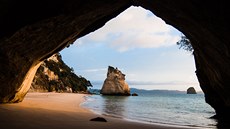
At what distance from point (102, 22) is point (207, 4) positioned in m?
8.56

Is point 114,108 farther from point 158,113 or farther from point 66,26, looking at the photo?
point 66,26

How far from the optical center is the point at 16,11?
1017cm

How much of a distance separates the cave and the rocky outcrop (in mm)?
77784

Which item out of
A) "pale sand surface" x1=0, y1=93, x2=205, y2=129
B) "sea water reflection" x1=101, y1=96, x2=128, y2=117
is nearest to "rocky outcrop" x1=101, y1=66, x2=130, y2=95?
"sea water reflection" x1=101, y1=96, x2=128, y2=117

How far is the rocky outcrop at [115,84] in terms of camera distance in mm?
93812

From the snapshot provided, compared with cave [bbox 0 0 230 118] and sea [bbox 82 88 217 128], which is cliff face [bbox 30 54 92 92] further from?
cave [bbox 0 0 230 118]

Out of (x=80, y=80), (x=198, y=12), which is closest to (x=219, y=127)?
(x=198, y=12)

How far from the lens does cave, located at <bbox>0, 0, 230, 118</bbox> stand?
8.67 m

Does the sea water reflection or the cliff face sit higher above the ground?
the cliff face

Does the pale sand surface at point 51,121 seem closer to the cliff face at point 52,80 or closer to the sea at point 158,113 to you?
the sea at point 158,113

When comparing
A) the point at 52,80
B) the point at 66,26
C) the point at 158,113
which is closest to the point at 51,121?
the point at 66,26

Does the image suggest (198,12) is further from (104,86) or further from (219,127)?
(104,86)

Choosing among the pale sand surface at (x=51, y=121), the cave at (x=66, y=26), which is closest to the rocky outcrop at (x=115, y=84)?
the cave at (x=66, y=26)

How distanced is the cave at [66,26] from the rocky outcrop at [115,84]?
77784 mm
